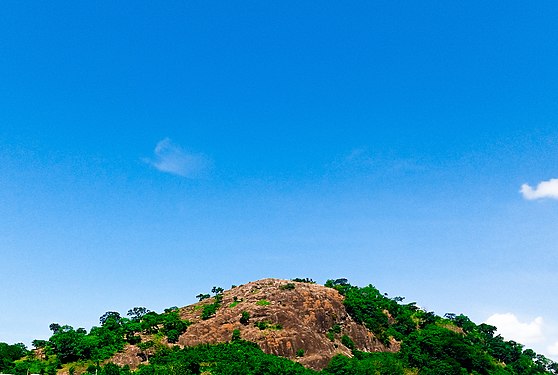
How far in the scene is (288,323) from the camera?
95062 mm

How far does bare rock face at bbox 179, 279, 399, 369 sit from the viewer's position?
88.5m

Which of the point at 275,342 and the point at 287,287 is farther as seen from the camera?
the point at 287,287

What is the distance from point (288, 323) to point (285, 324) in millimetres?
598

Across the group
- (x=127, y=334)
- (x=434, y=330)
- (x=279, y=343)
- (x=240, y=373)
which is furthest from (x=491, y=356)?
(x=127, y=334)

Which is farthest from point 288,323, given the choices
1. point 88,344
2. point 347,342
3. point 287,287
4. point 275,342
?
point 88,344

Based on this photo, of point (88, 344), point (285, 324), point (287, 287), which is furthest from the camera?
point (287, 287)

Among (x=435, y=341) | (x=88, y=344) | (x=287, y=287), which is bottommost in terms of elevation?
(x=435, y=341)

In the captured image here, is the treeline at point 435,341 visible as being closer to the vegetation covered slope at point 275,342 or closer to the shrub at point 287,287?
the vegetation covered slope at point 275,342

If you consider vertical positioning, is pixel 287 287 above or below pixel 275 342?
above

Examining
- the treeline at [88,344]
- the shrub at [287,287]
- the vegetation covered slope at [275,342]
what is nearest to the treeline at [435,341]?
the vegetation covered slope at [275,342]

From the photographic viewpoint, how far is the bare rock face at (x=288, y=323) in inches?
3484

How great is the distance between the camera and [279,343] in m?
88.1

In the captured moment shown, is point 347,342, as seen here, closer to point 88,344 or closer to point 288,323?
point 288,323

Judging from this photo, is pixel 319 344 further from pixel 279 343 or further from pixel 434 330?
pixel 434 330
